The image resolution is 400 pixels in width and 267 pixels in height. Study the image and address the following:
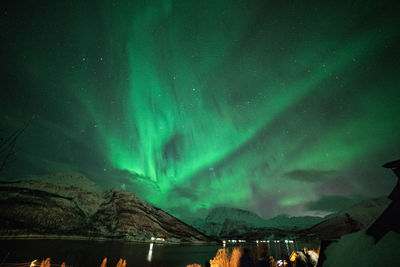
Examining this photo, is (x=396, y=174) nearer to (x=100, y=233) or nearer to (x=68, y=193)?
(x=100, y=233)

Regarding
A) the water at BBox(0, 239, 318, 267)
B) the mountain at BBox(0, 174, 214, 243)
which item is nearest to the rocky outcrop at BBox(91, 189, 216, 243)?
the mountain at BBox(0, 174, 214, 243)

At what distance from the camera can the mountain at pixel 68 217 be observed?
123675 millimetres

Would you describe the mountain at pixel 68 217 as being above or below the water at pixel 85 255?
above

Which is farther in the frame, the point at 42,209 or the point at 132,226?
the point at 132,226

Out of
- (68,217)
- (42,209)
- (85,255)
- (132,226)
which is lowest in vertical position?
(85,255)

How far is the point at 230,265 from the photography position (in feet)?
34.4

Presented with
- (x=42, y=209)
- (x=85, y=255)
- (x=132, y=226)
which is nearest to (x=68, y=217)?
(x=42, y=209)

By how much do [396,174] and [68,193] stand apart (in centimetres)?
25974

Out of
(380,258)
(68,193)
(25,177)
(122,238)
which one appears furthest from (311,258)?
(25,177)

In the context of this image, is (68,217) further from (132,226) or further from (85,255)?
(85,255)

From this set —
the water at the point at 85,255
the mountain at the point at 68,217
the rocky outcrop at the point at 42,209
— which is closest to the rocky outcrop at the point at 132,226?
the mountain at the point at 68,217

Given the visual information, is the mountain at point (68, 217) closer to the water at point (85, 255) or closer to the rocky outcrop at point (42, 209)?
the rocky outcrop at point (42, 209)

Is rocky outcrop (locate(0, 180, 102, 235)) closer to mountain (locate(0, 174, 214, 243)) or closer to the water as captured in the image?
mountain (locate(0, 174, 214, 243))

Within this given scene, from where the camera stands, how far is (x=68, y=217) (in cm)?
15375
